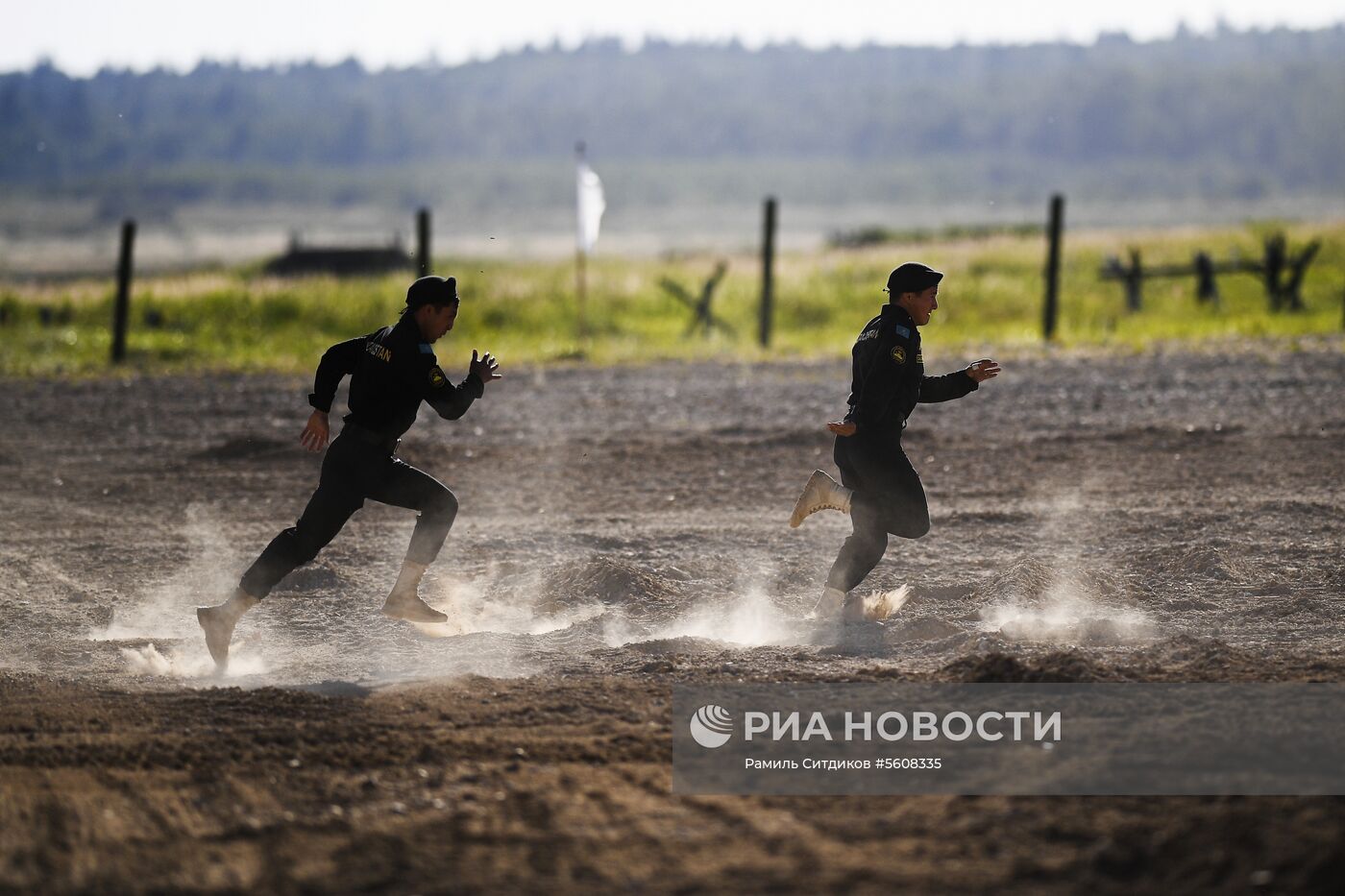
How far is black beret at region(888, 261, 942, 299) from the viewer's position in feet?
21.4

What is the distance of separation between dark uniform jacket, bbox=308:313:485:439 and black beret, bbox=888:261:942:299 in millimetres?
1835

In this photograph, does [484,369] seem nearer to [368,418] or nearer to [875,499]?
[368,418]

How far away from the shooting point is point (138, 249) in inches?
3634

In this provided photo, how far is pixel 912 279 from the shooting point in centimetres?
652

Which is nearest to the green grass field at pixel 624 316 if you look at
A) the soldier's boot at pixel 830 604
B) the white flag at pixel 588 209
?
the white flag at pixel 588 209

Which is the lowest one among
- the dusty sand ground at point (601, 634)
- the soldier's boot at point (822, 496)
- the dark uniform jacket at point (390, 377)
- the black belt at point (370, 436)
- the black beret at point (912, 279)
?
Answer: the dusty sand ground at point (601, 634)

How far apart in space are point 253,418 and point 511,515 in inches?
201

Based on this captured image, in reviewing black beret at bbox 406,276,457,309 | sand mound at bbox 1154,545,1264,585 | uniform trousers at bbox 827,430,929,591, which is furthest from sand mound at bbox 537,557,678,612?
sand mound at bbox 1154,545,1264,585

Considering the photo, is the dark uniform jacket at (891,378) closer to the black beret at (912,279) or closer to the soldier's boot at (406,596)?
the black beret at (912,279)

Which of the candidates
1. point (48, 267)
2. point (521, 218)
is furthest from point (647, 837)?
point (521, 218)

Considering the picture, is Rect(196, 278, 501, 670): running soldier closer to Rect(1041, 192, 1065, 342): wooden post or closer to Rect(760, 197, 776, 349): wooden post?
Rect(760, 197, 776, 349): wooden post

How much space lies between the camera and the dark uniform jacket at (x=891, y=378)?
21.3 ft

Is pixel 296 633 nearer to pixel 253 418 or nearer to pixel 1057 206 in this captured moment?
pixel 253 418

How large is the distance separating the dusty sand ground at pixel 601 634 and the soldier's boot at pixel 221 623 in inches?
6.2
